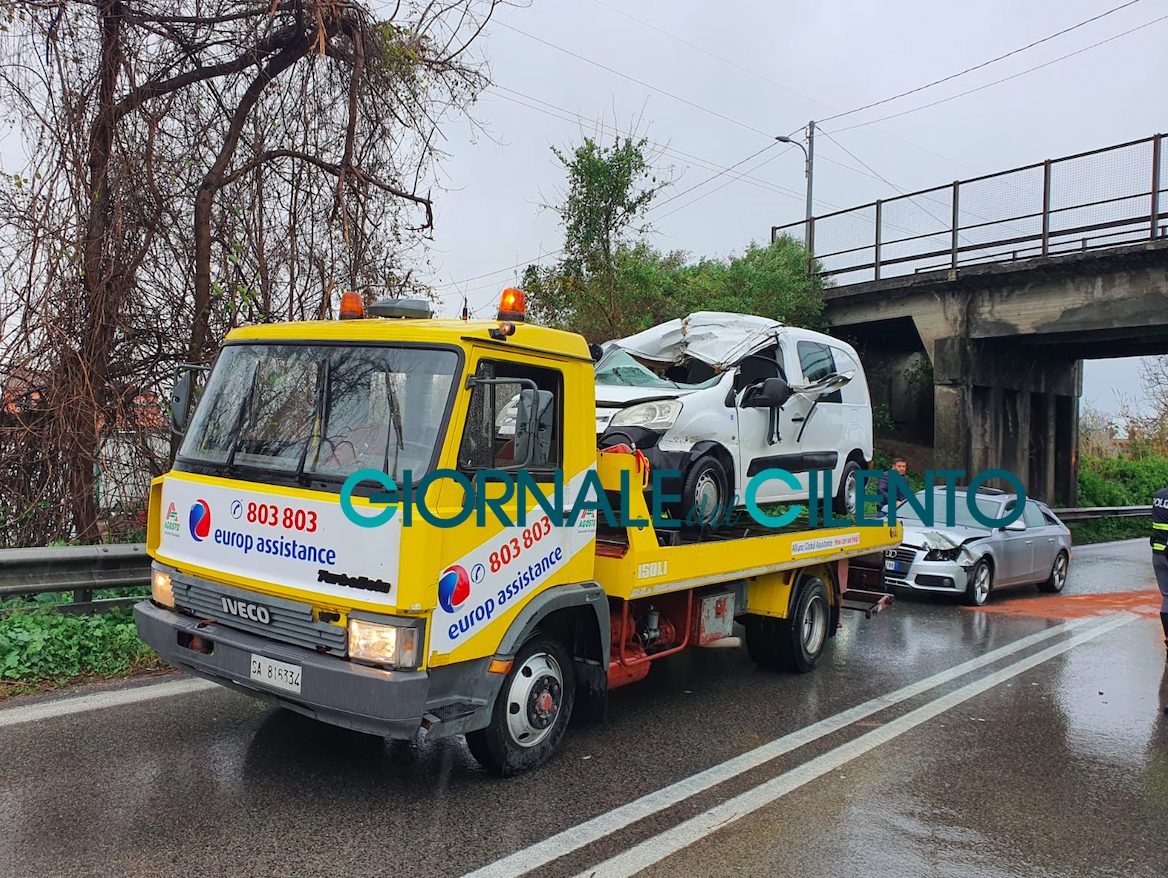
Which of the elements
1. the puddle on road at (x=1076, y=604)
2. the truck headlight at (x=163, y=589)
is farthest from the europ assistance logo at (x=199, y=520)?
the puddle on road at (x=1076, y=604)

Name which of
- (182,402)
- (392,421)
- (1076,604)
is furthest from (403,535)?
(1076,604)

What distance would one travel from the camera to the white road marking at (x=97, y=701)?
16.3ft

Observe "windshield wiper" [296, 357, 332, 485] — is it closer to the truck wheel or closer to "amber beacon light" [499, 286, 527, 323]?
"amber beacon light" [499, 286, 527, 323]

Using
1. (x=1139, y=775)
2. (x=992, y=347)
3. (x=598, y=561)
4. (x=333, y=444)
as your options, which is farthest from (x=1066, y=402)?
(x=333, y=444)

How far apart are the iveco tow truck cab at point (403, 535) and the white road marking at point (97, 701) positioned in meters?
1.02

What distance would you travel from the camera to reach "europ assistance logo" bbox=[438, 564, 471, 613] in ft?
→ 12.6

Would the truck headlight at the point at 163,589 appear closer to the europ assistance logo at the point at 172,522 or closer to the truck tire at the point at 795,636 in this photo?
the europ assistance logo at the point at 172,522

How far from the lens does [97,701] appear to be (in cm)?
527

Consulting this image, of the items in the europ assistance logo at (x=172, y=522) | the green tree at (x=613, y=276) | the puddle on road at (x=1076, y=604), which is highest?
the green tree at (x=613, y=276)

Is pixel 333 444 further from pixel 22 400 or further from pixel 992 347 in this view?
pixel 992 347

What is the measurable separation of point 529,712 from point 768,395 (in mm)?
3420

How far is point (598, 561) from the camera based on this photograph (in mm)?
5000

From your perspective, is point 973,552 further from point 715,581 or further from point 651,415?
point 715,581

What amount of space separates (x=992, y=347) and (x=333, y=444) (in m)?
17.9
